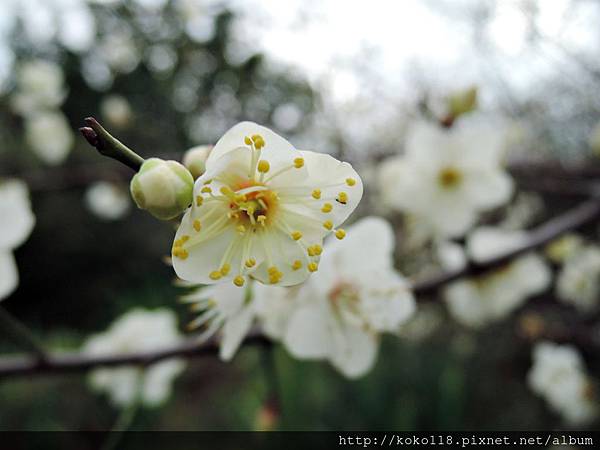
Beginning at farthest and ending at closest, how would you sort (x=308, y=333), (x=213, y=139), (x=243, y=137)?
(x=213, y=139), (x=308, y=333), (x=243, y=137)

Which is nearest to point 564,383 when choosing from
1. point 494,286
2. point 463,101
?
point 494,286

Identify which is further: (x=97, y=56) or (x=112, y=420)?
(x=97, y=56)

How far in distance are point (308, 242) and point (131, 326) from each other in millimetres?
973

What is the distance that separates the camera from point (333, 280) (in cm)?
83

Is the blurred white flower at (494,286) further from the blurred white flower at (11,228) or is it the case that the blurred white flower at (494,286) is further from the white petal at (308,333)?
the blurred white flower at (11,228)

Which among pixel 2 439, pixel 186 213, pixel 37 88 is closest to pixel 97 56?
pixel 37 88

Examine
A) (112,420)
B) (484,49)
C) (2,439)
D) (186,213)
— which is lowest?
(2,439)

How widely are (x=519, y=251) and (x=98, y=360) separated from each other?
89 centimetres

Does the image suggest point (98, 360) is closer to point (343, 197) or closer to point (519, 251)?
point (343, 197)

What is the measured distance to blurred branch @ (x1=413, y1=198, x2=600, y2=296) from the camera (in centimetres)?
98

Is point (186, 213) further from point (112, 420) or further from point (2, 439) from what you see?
point (2, 439)

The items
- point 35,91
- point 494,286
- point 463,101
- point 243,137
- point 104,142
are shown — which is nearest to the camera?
point 104,142

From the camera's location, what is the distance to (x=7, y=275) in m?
0.79

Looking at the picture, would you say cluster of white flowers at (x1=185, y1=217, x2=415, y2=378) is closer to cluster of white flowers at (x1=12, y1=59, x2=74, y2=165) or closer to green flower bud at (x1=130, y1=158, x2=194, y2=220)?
green flower bud at (x1=130, y1=158, x2=194, y2=220)
